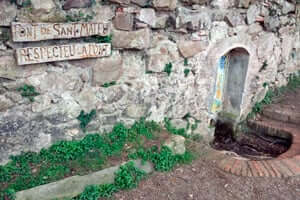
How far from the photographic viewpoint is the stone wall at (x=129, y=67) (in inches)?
103

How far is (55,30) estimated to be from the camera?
2613mm

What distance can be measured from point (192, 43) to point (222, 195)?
183cm

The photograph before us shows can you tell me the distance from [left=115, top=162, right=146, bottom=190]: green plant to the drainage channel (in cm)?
213

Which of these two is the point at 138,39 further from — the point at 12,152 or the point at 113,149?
the point at 12,152

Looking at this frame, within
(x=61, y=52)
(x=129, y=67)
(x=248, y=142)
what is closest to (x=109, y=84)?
(x=129, y=67)

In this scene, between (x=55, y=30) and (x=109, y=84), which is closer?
(x=55, y=30)

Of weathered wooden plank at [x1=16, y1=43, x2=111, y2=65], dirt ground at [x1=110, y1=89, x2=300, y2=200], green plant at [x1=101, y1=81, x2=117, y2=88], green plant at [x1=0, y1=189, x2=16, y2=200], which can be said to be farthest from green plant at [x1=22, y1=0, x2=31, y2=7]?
dirt ground at [x1=110, y1=89, x2=300, y2=200]

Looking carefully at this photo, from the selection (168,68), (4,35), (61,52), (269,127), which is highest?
(4,35)

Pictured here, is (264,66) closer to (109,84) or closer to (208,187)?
(208,187)

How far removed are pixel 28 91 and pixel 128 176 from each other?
1181 millimetres

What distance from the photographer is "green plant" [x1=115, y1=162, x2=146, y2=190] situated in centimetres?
278

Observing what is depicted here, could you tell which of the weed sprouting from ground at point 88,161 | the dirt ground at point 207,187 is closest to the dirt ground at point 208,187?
the dirt ground at point 207,187

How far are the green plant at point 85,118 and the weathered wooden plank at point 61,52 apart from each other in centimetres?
59

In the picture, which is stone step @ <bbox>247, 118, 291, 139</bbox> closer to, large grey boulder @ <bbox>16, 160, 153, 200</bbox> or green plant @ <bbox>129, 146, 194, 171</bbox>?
green plant @ <bbox>129, 146, 194, 171</bbox>
